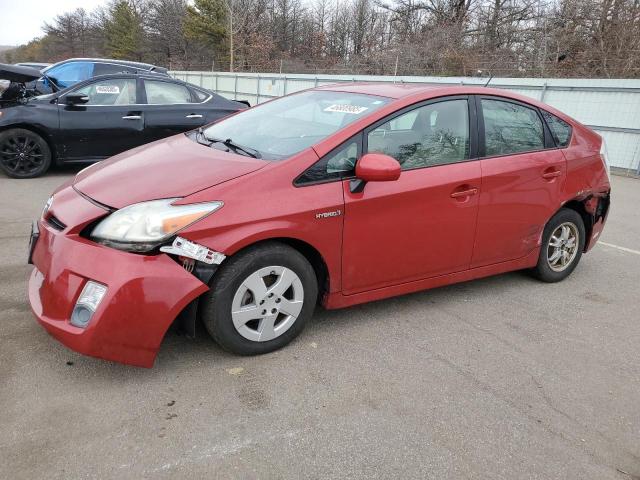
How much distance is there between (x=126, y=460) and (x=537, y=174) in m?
3.35

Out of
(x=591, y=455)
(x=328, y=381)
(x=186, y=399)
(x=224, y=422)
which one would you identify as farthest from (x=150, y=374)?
(x=591, y=455)

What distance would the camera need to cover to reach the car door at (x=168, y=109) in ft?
26.6

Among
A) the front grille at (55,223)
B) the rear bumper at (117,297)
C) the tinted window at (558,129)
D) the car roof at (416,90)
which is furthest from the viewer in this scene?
the tinted window at (558,129)

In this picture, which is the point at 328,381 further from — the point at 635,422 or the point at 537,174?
the point at 537,174

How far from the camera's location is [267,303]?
117 inches

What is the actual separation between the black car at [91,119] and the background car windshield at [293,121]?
4368mm

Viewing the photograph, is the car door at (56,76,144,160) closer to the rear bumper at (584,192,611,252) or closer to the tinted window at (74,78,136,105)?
the tinted window at (74,78,136,105)

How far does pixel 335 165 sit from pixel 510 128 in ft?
5.34

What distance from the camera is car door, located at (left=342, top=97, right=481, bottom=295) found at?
3223 millimetres

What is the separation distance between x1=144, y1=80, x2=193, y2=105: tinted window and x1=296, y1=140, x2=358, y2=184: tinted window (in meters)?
5.88

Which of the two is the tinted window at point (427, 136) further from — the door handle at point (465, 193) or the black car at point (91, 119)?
the black car at point (91, 119)

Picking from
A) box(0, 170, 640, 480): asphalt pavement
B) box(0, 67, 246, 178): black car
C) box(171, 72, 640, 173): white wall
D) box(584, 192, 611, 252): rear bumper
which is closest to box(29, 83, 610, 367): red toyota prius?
box(0, 170, 640, 480): asphalt pavement

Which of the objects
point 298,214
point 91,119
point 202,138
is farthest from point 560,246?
point 91,119

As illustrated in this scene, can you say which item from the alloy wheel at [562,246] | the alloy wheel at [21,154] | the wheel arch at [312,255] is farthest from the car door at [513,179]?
the alloy wheel at [21,154]
